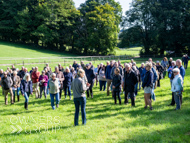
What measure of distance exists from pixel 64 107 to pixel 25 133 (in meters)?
3.07

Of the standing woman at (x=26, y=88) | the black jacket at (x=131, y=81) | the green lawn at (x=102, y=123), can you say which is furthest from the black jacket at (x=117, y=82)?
the standing woman at (x=26, y=88)

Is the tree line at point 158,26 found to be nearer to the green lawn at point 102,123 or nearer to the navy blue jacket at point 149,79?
the navy blue jacket at point 149,79

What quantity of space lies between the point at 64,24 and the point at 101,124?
49.3 metres

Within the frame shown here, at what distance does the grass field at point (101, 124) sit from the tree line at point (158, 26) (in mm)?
37775

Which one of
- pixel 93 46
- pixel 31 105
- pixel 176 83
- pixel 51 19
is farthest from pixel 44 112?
pixel 51 19

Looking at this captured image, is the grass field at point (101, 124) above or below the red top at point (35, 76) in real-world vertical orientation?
below

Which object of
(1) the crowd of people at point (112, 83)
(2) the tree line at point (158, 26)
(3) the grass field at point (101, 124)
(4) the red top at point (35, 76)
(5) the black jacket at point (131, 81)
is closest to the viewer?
(3) the grass field at point (101, 124)

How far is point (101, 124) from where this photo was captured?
669 centimetres

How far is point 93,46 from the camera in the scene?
49.5m

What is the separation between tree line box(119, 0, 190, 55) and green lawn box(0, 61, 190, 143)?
1485 inches

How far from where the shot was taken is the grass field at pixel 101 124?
5.61m

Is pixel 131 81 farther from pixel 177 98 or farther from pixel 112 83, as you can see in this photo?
pixel 177 98

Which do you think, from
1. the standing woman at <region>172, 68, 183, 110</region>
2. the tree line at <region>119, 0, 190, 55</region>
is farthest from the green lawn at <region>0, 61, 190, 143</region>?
the tree line at <region>119, 0, 190, 55</region>

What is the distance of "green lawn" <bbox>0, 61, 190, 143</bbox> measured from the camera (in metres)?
5.62
